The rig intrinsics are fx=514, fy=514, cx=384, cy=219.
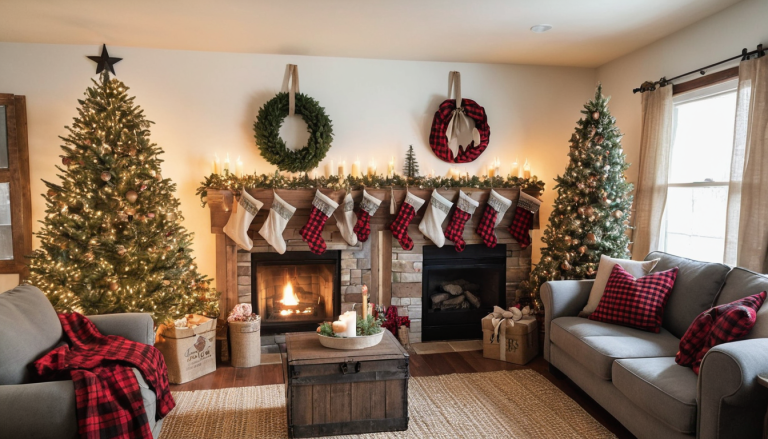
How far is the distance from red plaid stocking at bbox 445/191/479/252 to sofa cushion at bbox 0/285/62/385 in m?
2.90

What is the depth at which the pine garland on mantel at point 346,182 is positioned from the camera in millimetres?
4051

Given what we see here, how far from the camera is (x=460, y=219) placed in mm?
4348

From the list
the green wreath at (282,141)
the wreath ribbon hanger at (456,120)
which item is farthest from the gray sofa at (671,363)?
the green wreath at (282,141)

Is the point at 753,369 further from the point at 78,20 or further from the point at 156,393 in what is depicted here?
the point at 78,20

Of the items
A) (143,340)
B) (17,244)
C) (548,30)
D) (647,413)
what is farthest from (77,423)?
(548,30)

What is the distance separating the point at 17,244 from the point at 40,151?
0.76 m

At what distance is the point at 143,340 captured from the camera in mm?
2697

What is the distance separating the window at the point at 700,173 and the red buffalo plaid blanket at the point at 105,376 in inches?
143

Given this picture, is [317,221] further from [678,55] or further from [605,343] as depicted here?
[678,55]

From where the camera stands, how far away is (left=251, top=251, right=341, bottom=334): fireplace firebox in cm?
431

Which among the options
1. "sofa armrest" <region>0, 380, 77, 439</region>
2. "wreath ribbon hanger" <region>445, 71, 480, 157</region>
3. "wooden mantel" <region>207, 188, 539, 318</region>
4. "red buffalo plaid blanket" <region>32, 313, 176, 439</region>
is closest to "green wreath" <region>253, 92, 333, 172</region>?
"wooden mantel" <region>207, 188, 539, 318</region>

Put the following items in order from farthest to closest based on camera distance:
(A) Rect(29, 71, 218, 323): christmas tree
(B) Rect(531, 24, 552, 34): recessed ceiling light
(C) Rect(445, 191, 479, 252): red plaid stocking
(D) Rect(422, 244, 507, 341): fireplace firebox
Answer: (D) Rect(422, 244, 507, 341): fireplace firebox < (C) Rect(445, 191, 479, 252): red plaid stocking < (B) Rect(531, 24, 552, 34): recessed ceiling light < (A) Rect(29, 71, 218, 323): christmas tree

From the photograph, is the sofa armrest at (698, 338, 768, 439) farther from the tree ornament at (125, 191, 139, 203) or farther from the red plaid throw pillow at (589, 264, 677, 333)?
the tree ornament at (125, 191, 139, 203)

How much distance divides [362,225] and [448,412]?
5.57ft
